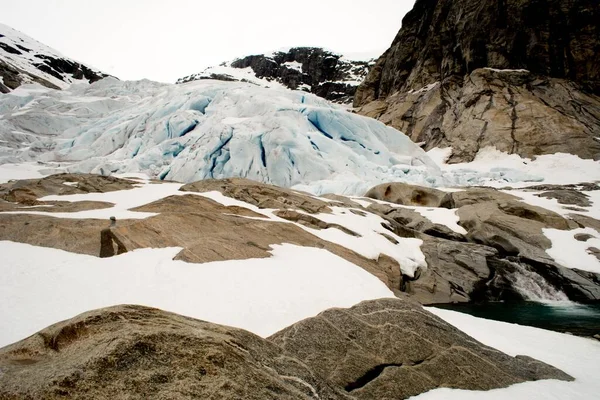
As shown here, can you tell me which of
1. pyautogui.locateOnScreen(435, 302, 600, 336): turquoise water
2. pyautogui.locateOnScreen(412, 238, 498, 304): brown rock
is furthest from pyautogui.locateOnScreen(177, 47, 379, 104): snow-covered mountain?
pyautogui.locateOnScreen(435, 302, 600, 336): turquoise water

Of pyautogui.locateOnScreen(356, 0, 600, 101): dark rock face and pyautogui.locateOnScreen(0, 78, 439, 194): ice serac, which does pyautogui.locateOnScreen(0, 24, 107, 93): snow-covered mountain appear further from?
pyautogui.locateOnScreen(356, 0, 600, 101): dark rock face

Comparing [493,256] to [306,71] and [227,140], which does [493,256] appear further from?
[306,71]

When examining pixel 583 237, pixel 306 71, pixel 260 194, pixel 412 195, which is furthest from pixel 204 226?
pixel 306 71

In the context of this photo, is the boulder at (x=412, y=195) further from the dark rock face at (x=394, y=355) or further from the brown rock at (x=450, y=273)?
the dark rock face at (x=394, y=355)

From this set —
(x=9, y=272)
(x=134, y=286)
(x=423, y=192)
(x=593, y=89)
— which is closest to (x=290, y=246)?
(x=134, y=286)

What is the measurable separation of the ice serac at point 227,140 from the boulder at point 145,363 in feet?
93.9

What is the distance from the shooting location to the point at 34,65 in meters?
108

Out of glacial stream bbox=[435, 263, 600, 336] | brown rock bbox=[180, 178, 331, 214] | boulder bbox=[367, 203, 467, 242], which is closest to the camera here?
glacial stream bbox=[435, 263, 600, 336]

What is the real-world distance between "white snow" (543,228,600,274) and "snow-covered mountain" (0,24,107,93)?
358ft

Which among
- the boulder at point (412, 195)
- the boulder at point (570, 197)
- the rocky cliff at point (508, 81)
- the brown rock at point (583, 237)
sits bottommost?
the brown rock at point (583, 237)

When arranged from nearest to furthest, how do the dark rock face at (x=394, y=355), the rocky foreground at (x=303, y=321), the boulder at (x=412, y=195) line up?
1. the rocky foreground at (x=303, y=321)
2. the dark rock face at (x=394, y=355)
3. the boulder at (x=412, y=195)

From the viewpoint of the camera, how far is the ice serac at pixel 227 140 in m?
34.8

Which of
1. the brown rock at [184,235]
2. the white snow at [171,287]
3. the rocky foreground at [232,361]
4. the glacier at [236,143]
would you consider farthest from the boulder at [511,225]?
the rocky foreground at [232,361]

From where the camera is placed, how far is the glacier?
1363 inches
